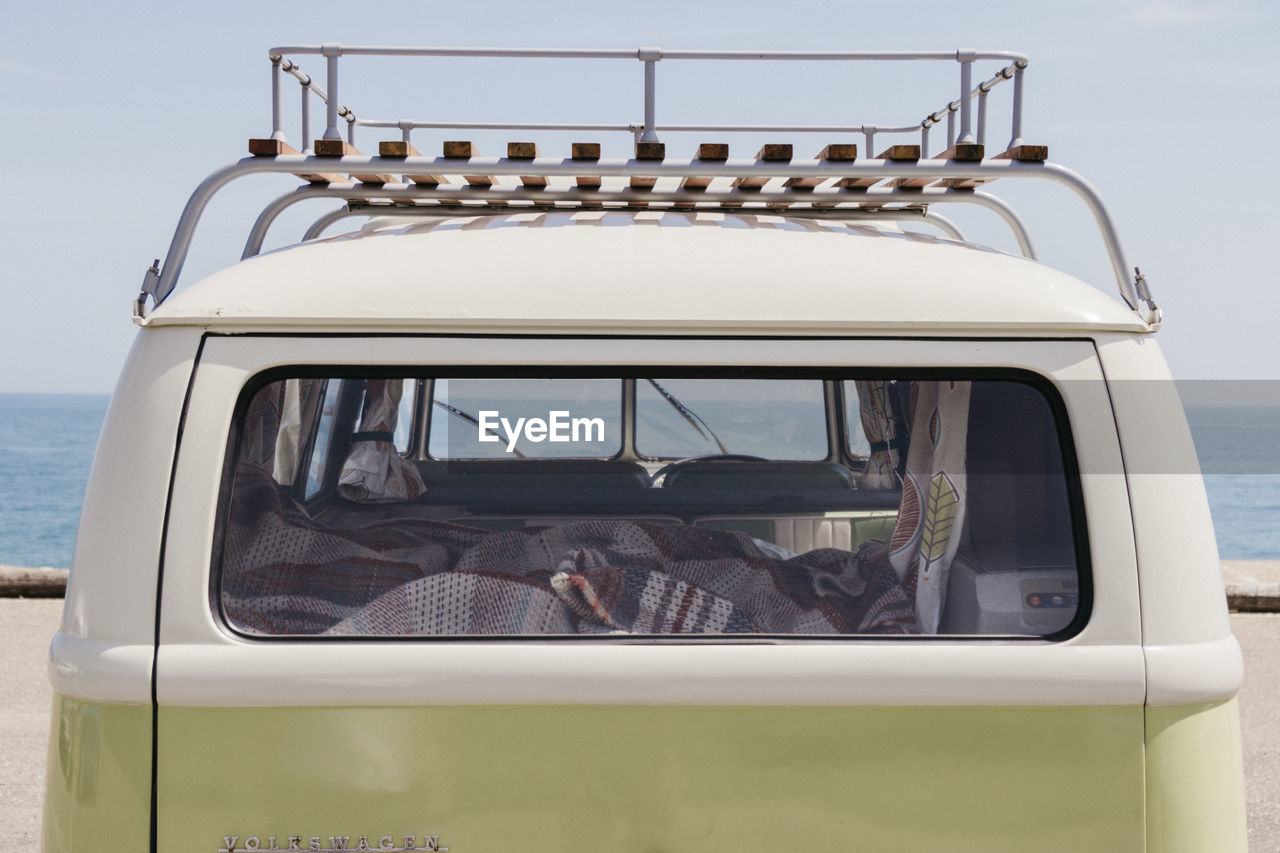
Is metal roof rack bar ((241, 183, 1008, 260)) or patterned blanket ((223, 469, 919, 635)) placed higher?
metal roof rack bar ((241, 183, 1008, 260))

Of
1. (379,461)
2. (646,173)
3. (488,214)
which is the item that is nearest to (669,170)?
(646,173)

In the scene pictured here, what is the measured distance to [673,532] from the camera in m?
2.44

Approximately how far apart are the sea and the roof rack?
21896mm

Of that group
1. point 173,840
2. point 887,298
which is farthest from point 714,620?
point 173,840

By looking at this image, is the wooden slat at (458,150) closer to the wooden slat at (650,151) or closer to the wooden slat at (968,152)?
the wooden slat at (650,151)

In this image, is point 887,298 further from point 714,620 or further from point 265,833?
point 265,833

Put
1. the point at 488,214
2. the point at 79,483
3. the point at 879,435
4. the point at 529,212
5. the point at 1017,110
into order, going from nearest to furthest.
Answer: the point at 1017,110 < the point at 529,212 < the point at 488,214 < the point at 879,435 < the point at 79,483

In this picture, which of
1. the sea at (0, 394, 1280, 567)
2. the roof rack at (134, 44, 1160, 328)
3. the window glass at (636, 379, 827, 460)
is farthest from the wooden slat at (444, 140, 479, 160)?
the sea at (0, 394, 1280, 567)

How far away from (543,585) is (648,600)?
0.20m

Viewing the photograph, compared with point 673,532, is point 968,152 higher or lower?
higher

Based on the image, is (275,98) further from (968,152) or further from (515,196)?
(968,152)

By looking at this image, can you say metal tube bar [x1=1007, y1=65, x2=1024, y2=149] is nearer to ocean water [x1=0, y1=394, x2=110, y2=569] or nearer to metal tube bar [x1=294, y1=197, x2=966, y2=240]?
metal tube bar [x1=294, y1=197, x2=966, y2=240]

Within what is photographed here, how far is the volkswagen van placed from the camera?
5.69 feet

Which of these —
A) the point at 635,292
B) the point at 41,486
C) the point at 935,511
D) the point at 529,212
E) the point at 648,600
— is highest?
the point at 529,212
